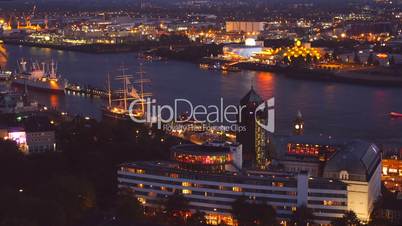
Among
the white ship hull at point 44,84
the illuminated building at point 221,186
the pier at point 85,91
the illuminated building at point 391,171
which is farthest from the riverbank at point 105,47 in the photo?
the illuminated building at point 221,186

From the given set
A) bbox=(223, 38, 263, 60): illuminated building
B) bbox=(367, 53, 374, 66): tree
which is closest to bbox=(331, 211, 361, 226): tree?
bbox=(367, 53, 374, 66): tree

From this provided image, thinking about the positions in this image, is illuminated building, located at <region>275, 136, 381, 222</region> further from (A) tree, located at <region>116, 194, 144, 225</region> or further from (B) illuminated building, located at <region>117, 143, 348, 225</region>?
(A) tree, located at <region>116, 194, 144, 225</region>

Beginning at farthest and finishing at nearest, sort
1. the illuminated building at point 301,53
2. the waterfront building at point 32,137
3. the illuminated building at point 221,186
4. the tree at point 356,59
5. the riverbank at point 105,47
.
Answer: the riverbank at point 105,47 → the illuminated building at point 301,53 → the tree at point 356,59 → the waterfront building at point 32,137 → the illuminated building at point 221,186

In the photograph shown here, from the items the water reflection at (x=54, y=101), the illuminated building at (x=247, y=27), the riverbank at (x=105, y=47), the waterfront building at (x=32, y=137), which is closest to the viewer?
the waterfront building at (x=32, y=137)

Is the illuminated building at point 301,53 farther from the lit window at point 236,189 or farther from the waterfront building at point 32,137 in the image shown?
the lit window at point 236,189

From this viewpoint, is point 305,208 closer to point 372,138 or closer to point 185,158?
point 185,158
